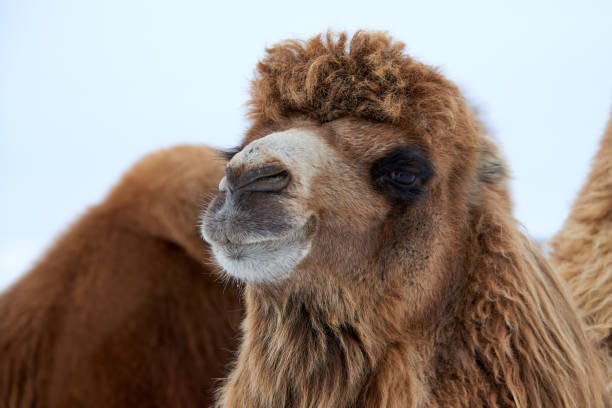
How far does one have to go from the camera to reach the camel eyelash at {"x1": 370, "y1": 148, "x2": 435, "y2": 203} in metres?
2.95

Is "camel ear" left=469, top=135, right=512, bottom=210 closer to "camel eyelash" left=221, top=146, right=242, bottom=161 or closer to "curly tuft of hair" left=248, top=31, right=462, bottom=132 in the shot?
"curly tuft of hair" left=248, top=31, right=462, bottom=132

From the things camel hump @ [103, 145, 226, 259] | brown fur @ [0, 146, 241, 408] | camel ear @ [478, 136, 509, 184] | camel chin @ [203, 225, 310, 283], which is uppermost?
camel ear @ [478, 136, 509, 184]

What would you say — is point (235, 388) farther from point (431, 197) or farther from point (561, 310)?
point (561, 310)

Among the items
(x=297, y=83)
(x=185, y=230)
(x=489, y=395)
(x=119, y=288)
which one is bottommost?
(x=119, y=288)

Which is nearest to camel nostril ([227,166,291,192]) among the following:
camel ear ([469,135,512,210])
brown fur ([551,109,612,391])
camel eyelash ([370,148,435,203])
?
camel eyelash ([370,148,435,203])

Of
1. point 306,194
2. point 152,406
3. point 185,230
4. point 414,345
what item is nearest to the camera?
point 306,194

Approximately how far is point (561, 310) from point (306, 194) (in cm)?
137

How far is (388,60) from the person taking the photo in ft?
10.2

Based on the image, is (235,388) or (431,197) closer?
(431,197)

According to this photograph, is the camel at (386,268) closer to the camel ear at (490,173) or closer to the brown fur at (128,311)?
the camel ear at (490,173)

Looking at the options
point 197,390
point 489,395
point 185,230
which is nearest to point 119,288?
point 185,230

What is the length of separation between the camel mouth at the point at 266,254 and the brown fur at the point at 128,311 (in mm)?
2581

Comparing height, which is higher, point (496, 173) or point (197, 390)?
point (496, 173)

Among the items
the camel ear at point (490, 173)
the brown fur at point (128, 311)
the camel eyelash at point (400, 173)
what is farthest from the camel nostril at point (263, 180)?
the brown fur at point (128, 311)
